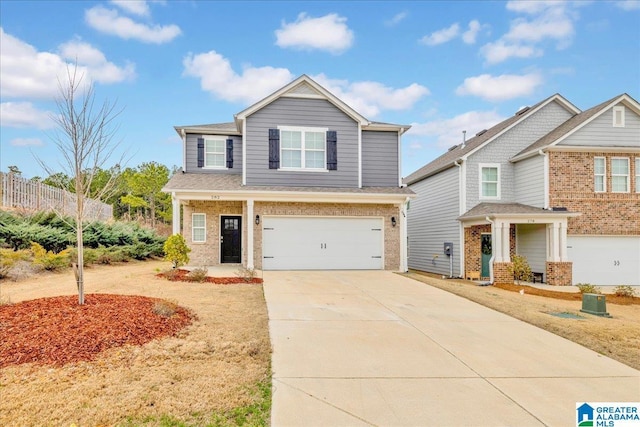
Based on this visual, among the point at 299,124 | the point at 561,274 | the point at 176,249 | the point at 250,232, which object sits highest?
the point at 299,124

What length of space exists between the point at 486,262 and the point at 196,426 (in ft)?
51.2

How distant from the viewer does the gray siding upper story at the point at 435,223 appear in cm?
1717

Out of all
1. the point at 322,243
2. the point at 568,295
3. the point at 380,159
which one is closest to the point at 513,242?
the point at 568,295

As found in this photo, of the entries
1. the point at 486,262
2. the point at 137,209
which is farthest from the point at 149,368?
the point at 137,209

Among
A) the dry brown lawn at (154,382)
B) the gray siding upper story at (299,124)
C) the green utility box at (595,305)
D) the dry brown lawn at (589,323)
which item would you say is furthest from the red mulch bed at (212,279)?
the green utility box at (595,305)

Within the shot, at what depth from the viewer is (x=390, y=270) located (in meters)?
15.1

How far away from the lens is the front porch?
48.1 ft

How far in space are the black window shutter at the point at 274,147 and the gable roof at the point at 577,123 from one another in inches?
396

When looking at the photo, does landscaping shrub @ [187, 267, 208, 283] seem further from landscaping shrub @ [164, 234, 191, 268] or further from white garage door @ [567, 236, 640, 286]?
white garage door @ [567, 236, 640, 286]

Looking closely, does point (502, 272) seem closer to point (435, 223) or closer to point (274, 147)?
point (435, 223)

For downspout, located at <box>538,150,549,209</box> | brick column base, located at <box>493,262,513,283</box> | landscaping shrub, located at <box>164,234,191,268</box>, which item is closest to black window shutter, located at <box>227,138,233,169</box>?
landscaping shrub, located at <box>164,234,191,268</box>

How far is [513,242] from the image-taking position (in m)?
16.5

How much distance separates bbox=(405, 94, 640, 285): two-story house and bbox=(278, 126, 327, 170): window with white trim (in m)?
5.93

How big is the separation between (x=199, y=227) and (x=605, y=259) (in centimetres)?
1606
